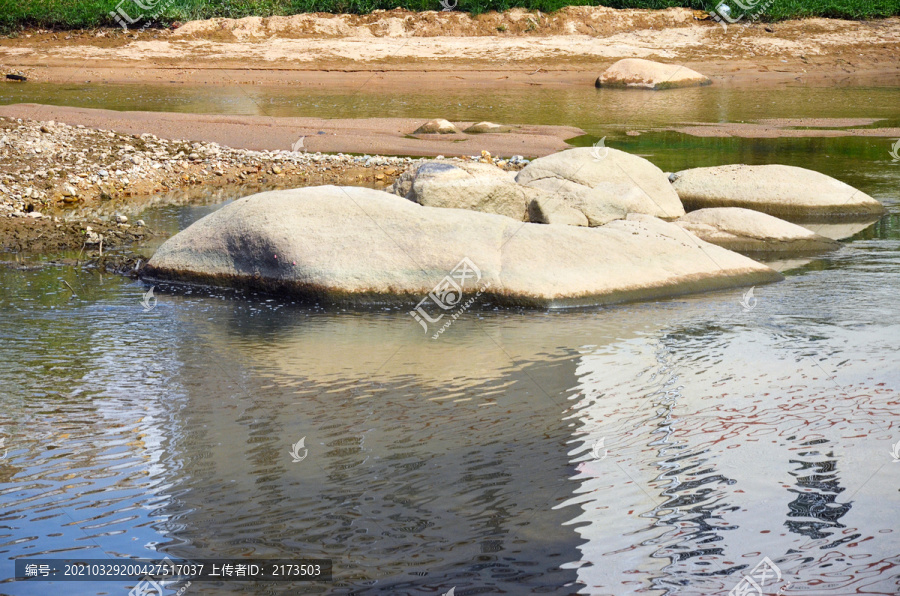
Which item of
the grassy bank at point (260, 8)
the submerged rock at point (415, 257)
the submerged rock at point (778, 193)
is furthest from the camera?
the grassy bank at point (260, 8)

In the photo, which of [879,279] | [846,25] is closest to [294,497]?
[879,279]

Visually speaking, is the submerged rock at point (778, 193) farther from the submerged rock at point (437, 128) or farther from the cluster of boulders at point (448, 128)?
the submerged rock at point (437, 128)

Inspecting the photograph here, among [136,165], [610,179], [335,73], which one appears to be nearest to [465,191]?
[610,179]

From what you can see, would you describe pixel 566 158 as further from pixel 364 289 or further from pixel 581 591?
pixel 581 591

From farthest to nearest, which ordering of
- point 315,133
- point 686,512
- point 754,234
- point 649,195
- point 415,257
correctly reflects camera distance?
point 315,133 → point 649,195 → point 754,234 → point 415,257 → point 686,512

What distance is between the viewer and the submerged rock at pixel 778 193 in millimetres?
11117

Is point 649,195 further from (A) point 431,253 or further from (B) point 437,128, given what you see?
(B) point 437,128

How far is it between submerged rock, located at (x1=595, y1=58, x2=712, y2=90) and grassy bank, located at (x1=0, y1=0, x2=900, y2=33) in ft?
23.2

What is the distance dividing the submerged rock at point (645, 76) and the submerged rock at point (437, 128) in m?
9.86

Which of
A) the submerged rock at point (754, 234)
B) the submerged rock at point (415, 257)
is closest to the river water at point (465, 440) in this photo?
the submerged rock at point (415, 257)

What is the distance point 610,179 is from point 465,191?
2.20 meters

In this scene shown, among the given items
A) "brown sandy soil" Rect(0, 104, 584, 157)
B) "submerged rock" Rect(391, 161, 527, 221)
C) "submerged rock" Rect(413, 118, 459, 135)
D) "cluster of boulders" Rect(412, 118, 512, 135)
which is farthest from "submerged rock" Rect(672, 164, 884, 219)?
"submerged rock" Rect(413, 118, 459, 135)

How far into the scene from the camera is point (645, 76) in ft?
83.1

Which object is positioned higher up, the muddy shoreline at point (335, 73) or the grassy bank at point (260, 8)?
the grassy bank at point (260, 8)
